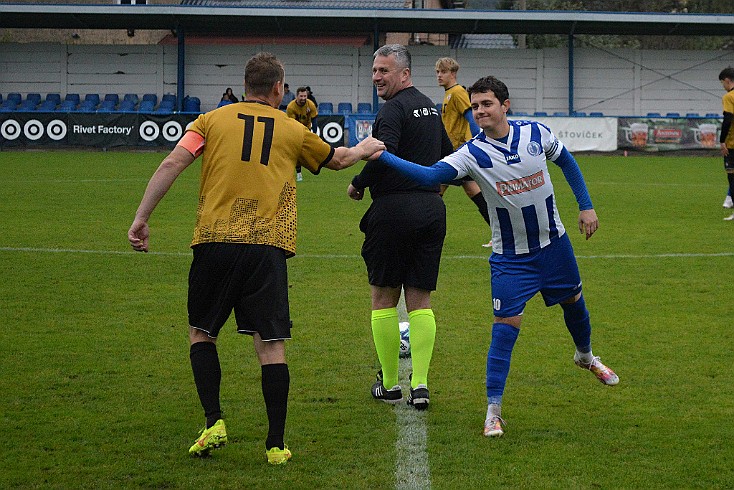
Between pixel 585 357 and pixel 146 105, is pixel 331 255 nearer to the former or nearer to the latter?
pixel 585 357

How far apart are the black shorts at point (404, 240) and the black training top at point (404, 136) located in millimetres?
81

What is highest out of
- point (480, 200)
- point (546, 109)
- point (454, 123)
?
point (546, 109)

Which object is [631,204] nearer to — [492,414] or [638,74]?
[492,414]

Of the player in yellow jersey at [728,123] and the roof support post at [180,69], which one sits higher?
the roof support post at [180,69]

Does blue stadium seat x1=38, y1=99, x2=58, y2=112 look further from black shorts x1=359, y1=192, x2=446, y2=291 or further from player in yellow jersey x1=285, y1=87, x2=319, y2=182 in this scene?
black shorts x1=359, y1=192, x2=446, y2=291

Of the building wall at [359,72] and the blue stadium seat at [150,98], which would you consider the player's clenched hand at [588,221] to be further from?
the blue stadium seat at [150,98]

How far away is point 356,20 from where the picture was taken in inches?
1516

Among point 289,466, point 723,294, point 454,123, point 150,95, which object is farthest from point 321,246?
point 150,95

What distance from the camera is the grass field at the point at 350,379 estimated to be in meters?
5.00

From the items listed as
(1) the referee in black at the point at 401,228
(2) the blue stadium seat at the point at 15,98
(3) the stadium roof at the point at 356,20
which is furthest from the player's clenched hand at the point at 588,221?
(2) the blue stadium seat at the point at 15,98

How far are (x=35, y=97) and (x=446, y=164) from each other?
126 ft

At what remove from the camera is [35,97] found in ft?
135

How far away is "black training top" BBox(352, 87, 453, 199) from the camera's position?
610cm

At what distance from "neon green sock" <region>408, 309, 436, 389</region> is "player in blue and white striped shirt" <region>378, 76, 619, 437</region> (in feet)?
1.90
